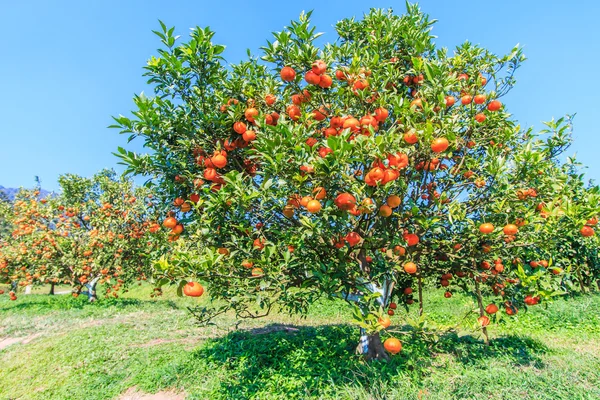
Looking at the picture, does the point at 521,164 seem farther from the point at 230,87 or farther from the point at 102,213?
the point at 102,213

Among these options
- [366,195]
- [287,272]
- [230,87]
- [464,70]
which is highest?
[464,70]

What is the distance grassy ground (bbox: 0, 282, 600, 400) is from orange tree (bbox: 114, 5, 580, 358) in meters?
1.18

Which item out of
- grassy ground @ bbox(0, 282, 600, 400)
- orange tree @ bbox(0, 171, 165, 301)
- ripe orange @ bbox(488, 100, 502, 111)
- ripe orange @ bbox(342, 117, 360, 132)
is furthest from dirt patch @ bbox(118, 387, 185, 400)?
orange tree @ bbox(0, 171, 165, 301)

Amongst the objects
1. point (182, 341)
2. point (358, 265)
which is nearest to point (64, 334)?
Result: point (182, 341)

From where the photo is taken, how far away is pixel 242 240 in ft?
14.1

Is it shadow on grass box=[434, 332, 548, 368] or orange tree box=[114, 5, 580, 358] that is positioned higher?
orange tree box=[114, 5, 580, 358]

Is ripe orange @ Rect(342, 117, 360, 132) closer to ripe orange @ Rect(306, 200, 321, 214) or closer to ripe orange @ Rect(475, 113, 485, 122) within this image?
ripe orange @ Rect(306, 200, 321, 214)

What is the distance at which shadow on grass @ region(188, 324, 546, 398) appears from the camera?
4945mm

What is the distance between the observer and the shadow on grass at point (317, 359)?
495cm

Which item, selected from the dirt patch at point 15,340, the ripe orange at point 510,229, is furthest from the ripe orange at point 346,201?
the dirt patch at point 15,340

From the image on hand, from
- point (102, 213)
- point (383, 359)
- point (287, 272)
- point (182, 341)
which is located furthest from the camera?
point (102, 213)

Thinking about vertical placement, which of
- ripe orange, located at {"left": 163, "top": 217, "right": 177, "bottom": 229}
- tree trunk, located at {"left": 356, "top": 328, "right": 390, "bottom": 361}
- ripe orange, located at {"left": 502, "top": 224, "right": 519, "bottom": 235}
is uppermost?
ripe orange, located at {"left": 163, "top": 217, "right": 177, "bottom": 229}

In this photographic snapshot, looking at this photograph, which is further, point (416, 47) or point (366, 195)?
point (416, 47)

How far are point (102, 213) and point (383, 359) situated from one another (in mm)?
11841
